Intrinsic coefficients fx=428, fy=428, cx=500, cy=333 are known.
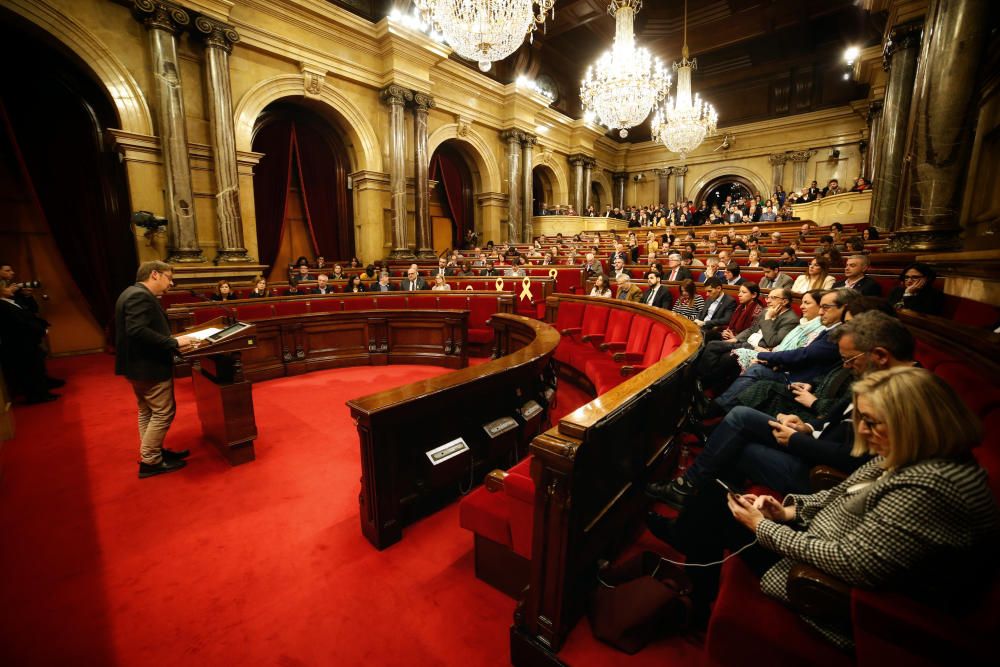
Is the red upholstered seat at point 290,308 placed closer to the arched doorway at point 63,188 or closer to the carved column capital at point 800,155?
the arched doorway at point 63,188

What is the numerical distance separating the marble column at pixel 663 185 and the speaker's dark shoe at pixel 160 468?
61.6 feet

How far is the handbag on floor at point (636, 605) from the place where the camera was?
1304 mm

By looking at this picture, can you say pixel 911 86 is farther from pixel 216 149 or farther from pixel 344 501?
pixel 216 149

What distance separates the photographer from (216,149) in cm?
697

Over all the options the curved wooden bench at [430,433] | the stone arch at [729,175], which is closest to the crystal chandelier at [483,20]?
the curved wooden bench at [430,433]

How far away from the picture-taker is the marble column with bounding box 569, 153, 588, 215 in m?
15.5

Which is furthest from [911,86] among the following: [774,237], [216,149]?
[216,149]

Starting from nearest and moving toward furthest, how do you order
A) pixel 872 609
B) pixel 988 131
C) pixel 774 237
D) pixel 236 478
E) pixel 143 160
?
pixel 872 609 → pixel 236 478 → pixel 988 131 → pixel 143 160 → pixel 774 237

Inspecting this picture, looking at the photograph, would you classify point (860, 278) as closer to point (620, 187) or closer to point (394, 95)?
point (394, 95)

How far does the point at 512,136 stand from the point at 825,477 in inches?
512

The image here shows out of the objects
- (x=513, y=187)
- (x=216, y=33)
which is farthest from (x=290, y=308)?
(x=513, y=187)

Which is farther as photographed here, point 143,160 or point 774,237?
point 774,237

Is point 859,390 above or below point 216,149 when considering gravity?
below

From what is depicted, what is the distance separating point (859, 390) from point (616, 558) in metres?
1.09
